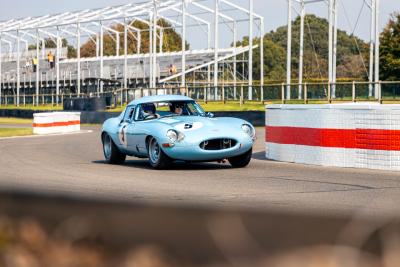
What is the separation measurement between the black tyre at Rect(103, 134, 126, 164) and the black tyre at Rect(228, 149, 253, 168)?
2.64 metres

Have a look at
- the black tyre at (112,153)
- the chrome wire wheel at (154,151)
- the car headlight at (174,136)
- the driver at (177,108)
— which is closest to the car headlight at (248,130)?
the car headlight at (174,136)

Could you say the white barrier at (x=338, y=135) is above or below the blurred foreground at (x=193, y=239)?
below

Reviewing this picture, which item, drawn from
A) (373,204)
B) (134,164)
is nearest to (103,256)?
(373,204)

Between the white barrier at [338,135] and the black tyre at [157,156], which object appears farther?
the black tyre at [157,156]

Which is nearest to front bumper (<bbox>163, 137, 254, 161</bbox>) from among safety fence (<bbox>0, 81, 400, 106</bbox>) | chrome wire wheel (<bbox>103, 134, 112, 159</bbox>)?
chrome wire wheel (<bbox>103, 134, 112, 159</bbox>)

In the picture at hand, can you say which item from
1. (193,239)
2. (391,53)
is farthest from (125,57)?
(193,239)

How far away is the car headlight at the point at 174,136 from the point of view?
15.6m

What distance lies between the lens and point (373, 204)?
10.2 meters

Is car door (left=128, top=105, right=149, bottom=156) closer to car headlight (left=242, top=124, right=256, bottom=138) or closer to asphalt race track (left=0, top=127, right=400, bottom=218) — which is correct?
asphalt race track (left=0, top=127, right=400, bottom=218)

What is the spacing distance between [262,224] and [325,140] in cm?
1534

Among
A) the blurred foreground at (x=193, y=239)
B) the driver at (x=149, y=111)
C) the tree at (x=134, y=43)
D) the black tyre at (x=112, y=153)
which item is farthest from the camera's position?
the tree at (x=134, y=43)

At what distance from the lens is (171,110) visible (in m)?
17.6

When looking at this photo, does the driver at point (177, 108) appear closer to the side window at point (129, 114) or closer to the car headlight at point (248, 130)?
the side window at point (129, 114)

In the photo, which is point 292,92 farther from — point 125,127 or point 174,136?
point 174,136
